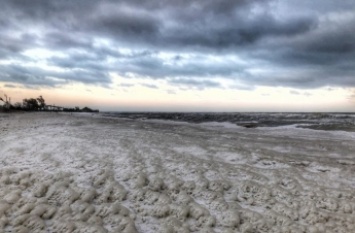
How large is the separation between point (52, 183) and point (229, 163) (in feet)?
21.9

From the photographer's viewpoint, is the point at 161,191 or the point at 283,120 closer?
the point at 161,191

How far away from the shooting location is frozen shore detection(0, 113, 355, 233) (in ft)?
27.5

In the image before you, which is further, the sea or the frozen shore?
the sea

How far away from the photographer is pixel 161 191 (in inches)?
394

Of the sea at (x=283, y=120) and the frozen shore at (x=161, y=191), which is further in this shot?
the sea at (x=283, y=120)

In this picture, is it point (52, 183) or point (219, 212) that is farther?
point (52, 183)

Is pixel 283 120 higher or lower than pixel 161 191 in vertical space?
higher

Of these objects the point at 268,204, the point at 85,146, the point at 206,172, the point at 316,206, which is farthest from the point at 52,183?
the point at 316,206

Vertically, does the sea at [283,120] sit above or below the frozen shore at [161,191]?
above

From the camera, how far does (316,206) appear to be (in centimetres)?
983

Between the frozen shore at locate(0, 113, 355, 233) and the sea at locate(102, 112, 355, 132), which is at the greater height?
the sea at locate(102, 112, 355, 132)

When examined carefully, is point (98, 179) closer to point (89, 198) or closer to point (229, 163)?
point (89, 198)

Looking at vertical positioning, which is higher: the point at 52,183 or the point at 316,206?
the point at 52,183

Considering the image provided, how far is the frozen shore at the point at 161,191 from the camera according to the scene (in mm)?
8391
